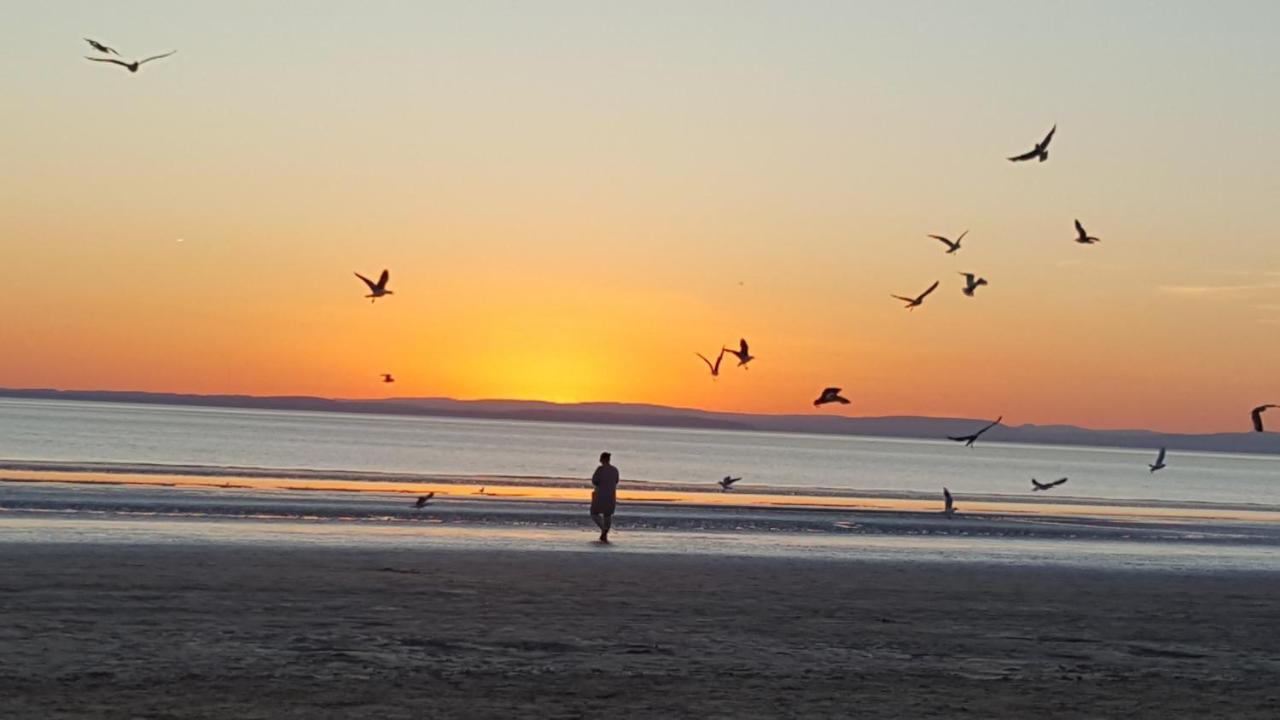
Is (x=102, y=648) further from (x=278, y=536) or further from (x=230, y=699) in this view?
(x=278, y=536)

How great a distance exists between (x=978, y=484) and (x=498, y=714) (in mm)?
104970

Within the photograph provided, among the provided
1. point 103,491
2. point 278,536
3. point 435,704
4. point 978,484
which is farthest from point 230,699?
point 978,484

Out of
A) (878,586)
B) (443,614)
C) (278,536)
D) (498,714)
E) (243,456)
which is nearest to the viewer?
(498,714)

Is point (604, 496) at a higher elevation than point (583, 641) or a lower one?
higher

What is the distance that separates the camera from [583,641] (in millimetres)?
16672

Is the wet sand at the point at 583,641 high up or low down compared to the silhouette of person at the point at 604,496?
down

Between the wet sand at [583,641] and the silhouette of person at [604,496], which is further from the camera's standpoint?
the silhouette of person at [604,496]

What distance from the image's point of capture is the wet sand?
516 inches

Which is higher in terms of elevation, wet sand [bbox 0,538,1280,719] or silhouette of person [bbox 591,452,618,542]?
silhouette of person [bbox 591,452,618,542]

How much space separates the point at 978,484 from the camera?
113 meters

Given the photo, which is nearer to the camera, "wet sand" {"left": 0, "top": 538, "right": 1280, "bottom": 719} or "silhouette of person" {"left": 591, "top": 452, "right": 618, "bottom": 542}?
"wet sand" {"left": 0, "top": 538, "right": 1280, "bottom": 719}

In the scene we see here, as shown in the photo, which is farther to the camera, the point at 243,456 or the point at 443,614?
the point at 243,456

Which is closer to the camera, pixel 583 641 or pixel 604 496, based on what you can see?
pixel 583 641

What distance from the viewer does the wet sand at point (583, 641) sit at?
13094 mm
